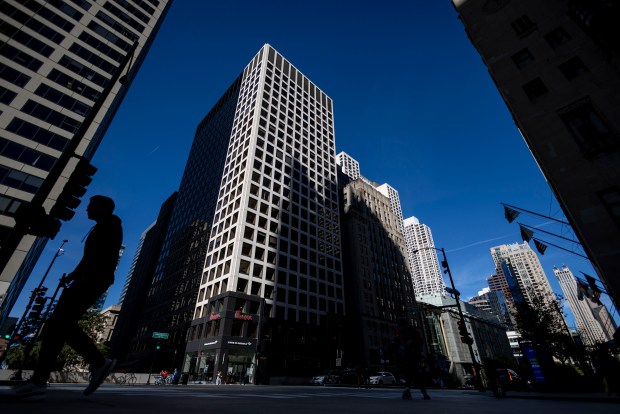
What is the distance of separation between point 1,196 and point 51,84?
52.4 feet

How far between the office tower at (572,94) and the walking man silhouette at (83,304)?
55.1 feet

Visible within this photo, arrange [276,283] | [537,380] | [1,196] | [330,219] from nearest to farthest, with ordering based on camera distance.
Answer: [537,380] → [1,196] → [276,283] → [330,219]

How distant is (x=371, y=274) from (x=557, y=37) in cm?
5918

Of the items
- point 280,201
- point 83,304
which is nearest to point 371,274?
point 280,201

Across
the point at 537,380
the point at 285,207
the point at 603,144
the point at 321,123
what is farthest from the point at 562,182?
the point at 321,123

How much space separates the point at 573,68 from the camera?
17.4 m

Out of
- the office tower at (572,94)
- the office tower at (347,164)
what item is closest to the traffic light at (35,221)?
the office tower at (572,94)

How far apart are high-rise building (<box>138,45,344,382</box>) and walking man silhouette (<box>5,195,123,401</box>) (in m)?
31.5

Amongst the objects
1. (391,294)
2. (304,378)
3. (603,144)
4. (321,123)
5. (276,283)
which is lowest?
(304,378)

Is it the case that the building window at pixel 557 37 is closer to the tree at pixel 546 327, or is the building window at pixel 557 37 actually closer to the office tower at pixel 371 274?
the tree at pixel 546 327

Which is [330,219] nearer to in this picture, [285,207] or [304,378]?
[285,207]

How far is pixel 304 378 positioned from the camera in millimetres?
42969

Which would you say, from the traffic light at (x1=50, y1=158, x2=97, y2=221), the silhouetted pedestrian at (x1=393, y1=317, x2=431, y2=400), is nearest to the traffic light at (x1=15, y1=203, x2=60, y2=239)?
the traffic light at (x1=50, y1=158, x2=97, y2=221)

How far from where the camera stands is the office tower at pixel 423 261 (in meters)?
160
